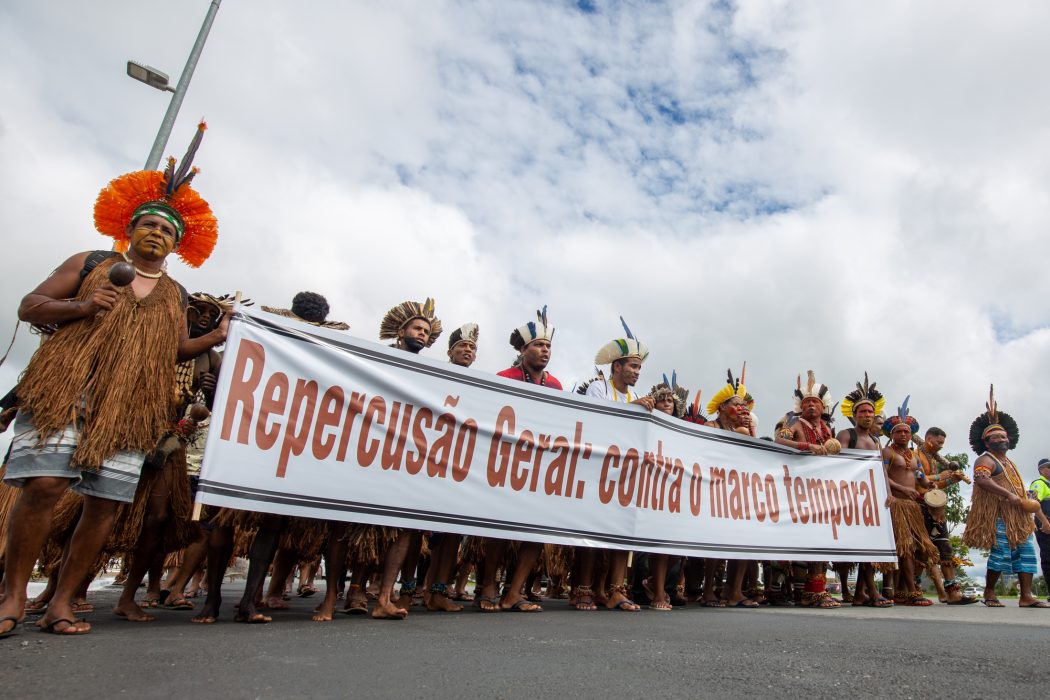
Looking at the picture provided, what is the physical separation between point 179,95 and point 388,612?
6976 mm

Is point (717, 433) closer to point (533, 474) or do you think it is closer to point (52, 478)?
point (533, 474)

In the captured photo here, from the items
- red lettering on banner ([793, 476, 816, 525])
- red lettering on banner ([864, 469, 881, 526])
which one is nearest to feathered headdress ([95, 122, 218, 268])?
red lettering on banner ([793, 476, 816, 525])

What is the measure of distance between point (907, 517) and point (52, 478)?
25.8ft

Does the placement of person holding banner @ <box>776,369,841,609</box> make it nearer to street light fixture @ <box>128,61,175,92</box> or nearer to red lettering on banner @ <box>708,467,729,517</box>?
red lettering on banner @ <box>708,467,729,517</box>

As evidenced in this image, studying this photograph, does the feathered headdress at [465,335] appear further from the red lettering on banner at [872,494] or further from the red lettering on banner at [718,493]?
the red lettering on banner at [872,494]

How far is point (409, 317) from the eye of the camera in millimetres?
5336

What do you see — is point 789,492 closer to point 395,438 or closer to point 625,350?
point 625,350

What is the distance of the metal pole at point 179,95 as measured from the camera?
7602 millimetres

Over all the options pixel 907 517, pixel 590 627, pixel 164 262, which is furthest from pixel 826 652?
pixel 907 517

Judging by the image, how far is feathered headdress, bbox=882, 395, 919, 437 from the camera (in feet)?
26.9

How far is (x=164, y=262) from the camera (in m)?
3.79

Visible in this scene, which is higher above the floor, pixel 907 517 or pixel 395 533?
pixel 907 517

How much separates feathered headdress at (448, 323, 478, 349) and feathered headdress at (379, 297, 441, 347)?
1.31ft

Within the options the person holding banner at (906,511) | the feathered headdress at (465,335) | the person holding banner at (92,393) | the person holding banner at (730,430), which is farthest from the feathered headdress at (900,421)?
the person holding banner at (92,393)
